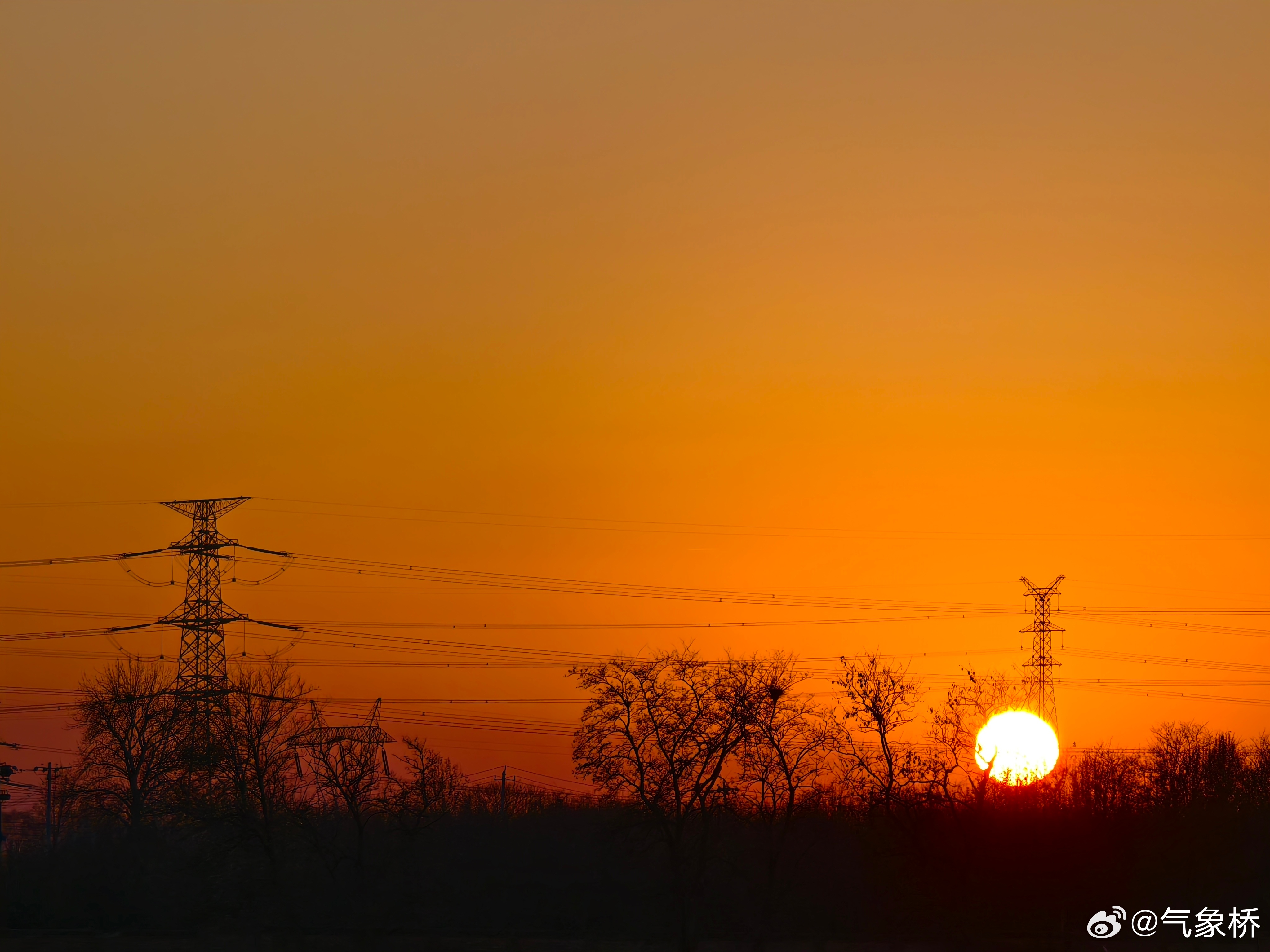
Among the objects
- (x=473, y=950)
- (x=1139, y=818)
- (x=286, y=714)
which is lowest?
(x=473, y=950)

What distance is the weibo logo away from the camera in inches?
2648

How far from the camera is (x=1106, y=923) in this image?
68812 millimetres

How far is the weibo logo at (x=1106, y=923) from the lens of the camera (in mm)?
67250

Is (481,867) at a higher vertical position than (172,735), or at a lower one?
lower

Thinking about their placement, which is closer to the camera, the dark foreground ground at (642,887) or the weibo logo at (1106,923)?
the weibo logo at (1106,923)

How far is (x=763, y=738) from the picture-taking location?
8125 centimetres

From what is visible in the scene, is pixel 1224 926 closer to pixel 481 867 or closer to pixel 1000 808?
pixel 1000 808

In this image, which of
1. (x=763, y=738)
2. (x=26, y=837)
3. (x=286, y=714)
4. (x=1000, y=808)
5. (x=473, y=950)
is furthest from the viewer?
(x=26, y=837)

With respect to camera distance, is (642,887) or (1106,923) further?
(642,887)

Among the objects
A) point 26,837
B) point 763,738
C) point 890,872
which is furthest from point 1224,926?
point 26,837

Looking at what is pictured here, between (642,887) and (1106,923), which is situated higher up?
(642,887)

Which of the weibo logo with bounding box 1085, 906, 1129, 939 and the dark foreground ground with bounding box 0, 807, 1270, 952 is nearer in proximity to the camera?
the weibo logo with bounding box 1085, 906, 1129, 939

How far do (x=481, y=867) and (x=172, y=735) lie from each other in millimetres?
21391

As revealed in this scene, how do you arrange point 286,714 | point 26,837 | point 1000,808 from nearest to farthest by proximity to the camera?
1. point 1000,808
2. point 286,714
3. point 26,837
